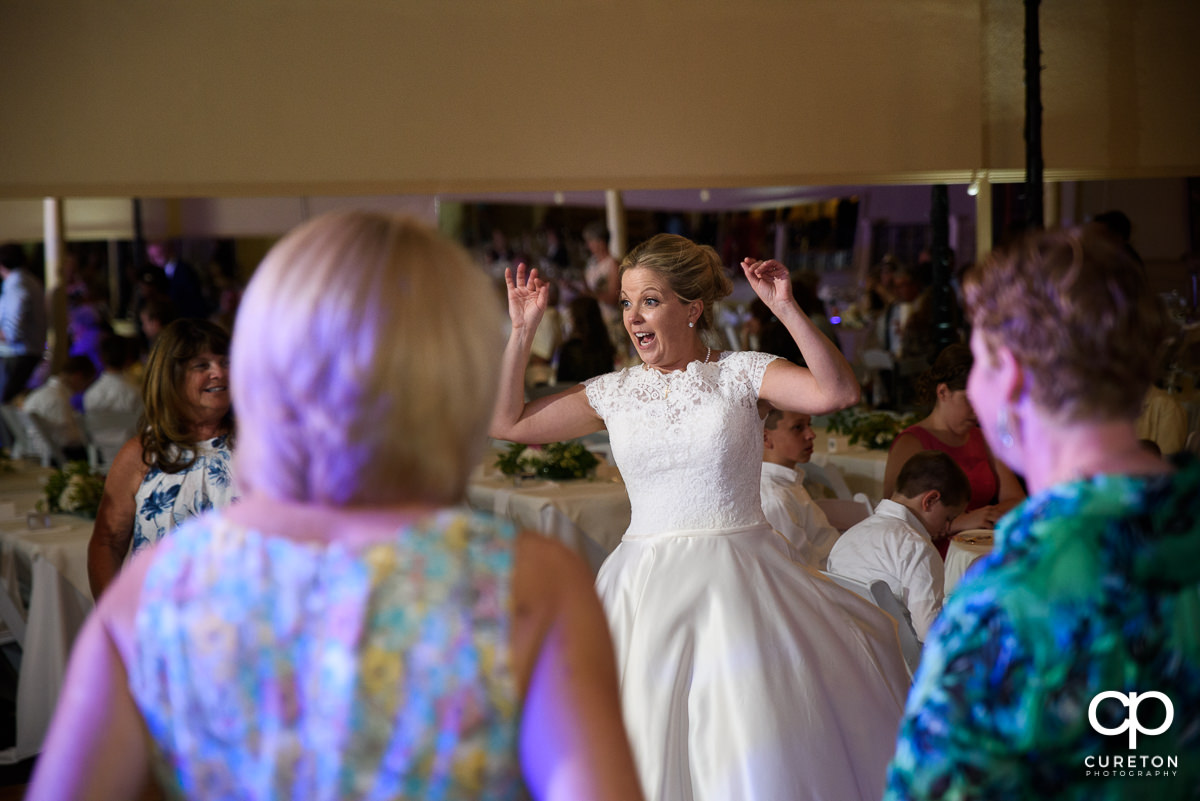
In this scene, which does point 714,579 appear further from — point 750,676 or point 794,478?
point 794,478

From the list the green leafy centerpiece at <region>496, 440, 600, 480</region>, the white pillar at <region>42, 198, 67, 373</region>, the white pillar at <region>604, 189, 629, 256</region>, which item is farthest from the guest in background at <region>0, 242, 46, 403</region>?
the green leafy centerpiece at <region>496, 440, 600, 480</region>

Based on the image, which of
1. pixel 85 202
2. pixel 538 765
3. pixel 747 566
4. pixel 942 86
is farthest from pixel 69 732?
pixel 85 202

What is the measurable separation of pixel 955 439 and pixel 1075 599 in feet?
10.4

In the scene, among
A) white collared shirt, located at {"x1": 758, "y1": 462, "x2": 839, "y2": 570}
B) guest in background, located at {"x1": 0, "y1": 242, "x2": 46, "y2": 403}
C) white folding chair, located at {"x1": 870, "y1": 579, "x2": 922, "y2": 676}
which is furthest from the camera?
guest in background, located at {"x1": 0, "y1": 242, "x2": 46, "y2": 403}

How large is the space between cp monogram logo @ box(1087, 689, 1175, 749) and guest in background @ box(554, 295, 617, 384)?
5423mm

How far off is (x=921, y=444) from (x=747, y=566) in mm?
1622

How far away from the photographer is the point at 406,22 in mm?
6238

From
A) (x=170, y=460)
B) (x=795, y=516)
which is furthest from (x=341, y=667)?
(x=795, y=516)

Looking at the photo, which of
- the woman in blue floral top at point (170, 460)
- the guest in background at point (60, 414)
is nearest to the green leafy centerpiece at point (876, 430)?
the woman in blue floral top at point (170, 460)

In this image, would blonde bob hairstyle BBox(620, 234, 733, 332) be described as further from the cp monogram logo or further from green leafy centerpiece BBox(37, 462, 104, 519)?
green leafy centerpiece BBox(37, 462, 104, 519)

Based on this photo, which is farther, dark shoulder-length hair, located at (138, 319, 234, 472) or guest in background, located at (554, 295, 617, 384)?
guest in background, located at (554, 295, 617, 384)

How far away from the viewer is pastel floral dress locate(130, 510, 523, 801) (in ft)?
2.94

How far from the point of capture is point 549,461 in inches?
191

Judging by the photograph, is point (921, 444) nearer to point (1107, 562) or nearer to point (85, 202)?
point (1107, 562)
